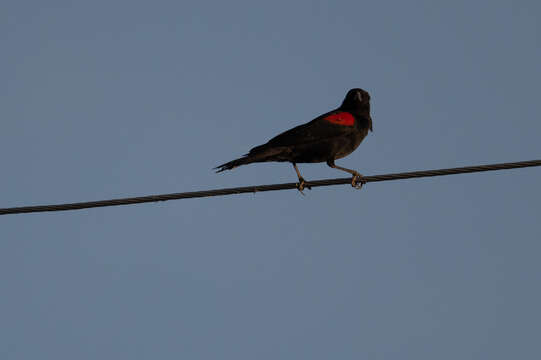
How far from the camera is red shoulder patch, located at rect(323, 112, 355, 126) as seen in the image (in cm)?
1035

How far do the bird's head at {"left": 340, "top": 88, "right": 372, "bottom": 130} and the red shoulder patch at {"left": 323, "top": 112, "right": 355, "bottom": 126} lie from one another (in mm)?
597

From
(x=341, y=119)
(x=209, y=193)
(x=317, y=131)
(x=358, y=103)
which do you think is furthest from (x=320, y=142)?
(x=209, y=193)

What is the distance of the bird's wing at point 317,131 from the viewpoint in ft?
31.3

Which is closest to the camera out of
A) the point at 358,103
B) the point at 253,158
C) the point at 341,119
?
the point at 253,158

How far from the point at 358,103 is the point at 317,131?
168 centimetres

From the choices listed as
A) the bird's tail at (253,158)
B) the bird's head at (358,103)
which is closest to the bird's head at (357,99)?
the bird's head at (358,103)

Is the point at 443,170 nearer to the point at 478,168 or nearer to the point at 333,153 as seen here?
the point at 478,168

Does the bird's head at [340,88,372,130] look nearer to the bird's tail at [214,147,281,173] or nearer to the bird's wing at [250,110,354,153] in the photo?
the bird's wing at [250,110,354,153]

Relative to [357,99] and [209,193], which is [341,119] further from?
[209,193]

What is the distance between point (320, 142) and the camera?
993 centimetres

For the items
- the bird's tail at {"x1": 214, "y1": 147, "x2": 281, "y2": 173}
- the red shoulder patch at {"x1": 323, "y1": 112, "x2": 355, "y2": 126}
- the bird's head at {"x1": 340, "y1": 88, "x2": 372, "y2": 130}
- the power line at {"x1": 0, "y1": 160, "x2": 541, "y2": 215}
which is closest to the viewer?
the power line at {"x1": 0, "y1": 160, "x2": 541, "y2": 215}

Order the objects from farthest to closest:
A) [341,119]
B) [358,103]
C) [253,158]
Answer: [358,103], [341,119], [253,158]

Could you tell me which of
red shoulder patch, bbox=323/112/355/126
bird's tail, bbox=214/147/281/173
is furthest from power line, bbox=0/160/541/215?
red shoulder patch, bbox=323/112/355/126

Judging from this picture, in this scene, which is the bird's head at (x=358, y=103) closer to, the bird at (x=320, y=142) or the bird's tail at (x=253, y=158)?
the bird at (x=320, y=142)
